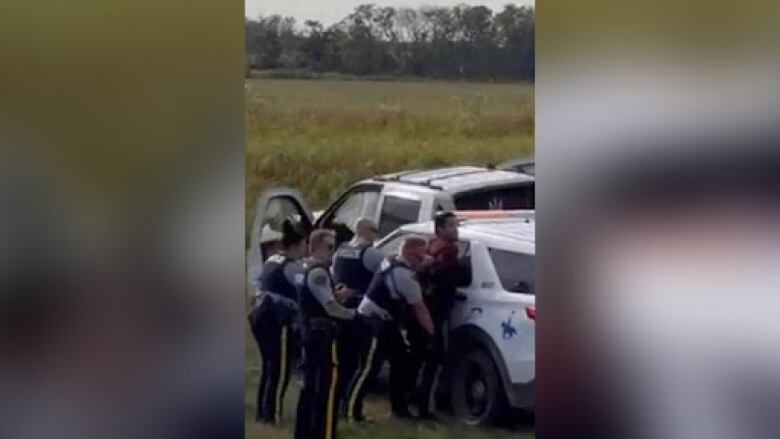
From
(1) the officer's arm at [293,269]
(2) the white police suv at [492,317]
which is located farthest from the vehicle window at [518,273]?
(1) the officer's arm at [293,269]

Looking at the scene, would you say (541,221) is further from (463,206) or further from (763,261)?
(763,261)

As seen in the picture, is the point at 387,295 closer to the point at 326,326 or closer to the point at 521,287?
the point at 326,326

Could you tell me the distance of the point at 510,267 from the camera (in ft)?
14.1

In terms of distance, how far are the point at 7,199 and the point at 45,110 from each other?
0.34 m

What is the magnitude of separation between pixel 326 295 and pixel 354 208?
333 mm

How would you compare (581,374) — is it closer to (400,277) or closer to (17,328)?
(400,277)

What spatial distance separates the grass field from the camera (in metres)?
4.27

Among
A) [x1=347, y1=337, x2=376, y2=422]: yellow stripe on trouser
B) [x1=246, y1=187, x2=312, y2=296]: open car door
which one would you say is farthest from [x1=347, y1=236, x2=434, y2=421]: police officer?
[x1=246, y1=187, x2=312, y2=296]: open car door

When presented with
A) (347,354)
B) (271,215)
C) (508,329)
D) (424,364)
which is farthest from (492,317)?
(271,215)

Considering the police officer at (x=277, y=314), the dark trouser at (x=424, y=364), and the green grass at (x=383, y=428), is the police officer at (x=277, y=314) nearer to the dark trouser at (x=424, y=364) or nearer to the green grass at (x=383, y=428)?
the green grass at (x=383, y=428)

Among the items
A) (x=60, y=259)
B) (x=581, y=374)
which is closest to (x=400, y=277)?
(x=581, y=374)

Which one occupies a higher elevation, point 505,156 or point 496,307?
point 505,156

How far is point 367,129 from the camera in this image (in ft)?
14.1

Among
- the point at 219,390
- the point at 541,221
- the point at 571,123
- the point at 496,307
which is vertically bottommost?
the point at 219,390
